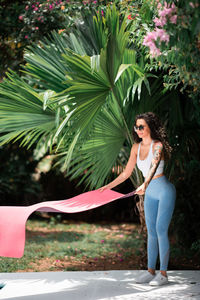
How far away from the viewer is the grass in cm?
598

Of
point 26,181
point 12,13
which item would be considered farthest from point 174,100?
point 26,181

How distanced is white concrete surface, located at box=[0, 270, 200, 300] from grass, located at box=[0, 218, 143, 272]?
95 cm

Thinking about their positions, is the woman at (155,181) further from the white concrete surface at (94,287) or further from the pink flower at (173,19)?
the pink flower at (173,19)

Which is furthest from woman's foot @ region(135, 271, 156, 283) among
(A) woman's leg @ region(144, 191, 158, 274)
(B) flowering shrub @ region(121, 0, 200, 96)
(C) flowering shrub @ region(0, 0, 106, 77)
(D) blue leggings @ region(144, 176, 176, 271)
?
(C) flowering shrub @ region(0, 0, 106, 77)

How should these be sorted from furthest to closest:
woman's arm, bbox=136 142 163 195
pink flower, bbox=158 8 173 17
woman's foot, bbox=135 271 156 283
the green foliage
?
the green foliage < woman's foot, bbox=135 271 156 283 < woman's arm, bbox=136 142 163 195 < pink flower, bbox=158 8 173 17

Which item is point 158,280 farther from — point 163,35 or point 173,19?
point 173,19

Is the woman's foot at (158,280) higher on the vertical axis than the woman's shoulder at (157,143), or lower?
lower

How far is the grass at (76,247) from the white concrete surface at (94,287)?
3.10 ft

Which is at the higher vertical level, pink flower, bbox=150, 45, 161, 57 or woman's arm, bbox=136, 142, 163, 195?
pink flower, bbox=150, 45, 161, 57

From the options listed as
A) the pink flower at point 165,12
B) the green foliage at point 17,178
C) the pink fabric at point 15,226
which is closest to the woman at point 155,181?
the pink fabric at point 15,226

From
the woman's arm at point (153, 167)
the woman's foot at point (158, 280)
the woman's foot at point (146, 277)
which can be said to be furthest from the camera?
the woman's foot at point (146, 277)

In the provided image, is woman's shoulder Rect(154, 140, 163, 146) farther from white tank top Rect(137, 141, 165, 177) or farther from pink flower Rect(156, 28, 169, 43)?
pink flower Rect(156, 28, 169, 43)

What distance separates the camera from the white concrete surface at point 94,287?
409 centimetres

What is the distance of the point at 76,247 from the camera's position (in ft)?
23.5
